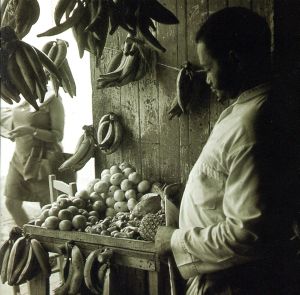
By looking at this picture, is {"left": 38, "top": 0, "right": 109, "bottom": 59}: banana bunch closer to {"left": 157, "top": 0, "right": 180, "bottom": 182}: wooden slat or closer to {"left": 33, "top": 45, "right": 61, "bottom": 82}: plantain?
{"left": 33, "top": 45, "right": 61, "bottom": 82}: plantain

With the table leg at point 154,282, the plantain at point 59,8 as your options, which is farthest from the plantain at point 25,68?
the table leg at point 154,282

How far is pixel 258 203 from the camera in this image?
1.29 meters

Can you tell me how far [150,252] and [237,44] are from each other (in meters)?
1.26

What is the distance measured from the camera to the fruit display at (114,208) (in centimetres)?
235

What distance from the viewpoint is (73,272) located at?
2410 millimetres

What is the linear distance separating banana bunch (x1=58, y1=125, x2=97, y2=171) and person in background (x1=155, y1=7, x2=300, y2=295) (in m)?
1.68

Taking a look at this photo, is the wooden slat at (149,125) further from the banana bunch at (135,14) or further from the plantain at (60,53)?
the banana bunch at (135,14)

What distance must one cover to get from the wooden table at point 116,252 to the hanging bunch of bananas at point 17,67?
1008 millimetres

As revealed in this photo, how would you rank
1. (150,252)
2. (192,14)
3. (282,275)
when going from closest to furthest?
1. (282,275)
2. (150,252)
3. (192,14)

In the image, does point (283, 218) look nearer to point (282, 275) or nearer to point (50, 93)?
point (282, 275)

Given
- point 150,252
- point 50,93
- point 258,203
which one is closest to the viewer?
point 258,203

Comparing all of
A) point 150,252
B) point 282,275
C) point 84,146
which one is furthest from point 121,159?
point 282,275

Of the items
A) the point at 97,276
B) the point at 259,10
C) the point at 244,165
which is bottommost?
the point at 97,276

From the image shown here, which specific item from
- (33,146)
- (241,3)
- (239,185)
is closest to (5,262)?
(33,146)
